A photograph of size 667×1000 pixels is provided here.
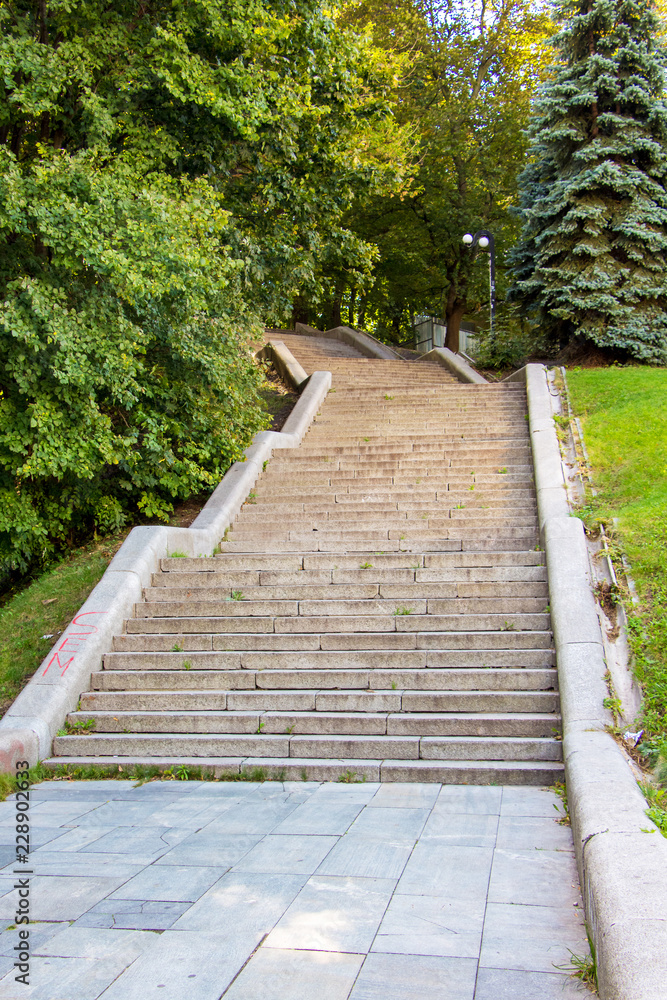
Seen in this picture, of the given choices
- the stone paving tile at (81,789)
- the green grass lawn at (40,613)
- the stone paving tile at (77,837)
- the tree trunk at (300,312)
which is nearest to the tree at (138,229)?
the green grass lawn at (40,613)

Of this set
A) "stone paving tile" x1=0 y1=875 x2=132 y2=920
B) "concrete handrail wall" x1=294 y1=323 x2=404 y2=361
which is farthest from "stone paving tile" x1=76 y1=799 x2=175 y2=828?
"concrete handrail wall" x1=294 y1=323 x2=404 y2=361

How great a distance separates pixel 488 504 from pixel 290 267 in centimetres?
575

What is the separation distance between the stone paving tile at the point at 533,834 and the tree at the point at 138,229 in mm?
5898

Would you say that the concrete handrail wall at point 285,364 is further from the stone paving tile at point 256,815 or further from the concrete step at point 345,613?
the stone paving tile at point 256,815

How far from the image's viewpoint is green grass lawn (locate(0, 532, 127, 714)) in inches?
305

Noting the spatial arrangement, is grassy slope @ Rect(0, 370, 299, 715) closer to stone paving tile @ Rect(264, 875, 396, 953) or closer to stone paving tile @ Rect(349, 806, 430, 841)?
stone paving tile @ Rect(349, 806, 430, 841)

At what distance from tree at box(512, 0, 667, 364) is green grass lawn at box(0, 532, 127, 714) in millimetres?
10988

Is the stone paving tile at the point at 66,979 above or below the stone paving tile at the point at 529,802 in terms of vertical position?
below

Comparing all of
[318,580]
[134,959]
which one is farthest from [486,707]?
[134,959]

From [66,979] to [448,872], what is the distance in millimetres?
1889

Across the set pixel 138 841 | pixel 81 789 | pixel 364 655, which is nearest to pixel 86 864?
pixel 138 841

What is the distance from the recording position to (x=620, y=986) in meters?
2.65

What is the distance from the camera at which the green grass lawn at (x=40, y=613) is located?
25.4 ft

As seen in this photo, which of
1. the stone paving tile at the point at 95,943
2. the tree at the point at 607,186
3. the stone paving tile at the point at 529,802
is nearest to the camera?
the stone paving tile at the point at 95,943
